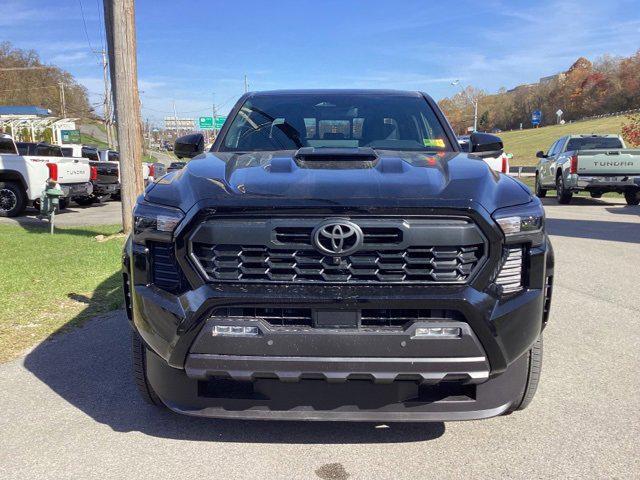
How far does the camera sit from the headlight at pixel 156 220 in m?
2.55

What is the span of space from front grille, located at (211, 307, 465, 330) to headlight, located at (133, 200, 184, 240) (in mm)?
425

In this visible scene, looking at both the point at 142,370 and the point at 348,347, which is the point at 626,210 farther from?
the point at 142,370

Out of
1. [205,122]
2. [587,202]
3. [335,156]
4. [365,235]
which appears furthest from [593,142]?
[205,122]

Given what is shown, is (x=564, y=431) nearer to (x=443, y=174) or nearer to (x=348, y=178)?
(x=443, y=174)

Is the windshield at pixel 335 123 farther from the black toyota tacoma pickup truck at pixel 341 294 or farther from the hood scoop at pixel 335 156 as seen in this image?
the black toyota tacoma pickup truck at pixel 341 294

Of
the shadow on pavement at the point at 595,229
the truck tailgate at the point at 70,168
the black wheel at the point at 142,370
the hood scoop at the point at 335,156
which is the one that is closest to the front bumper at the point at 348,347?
the black wheel at the point at 142,370

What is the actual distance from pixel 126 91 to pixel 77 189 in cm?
590

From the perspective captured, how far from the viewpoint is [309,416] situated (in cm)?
260

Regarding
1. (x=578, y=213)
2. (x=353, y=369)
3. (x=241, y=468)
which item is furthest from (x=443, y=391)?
(x=578, y=213)

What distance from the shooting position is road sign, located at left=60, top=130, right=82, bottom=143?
177 feet

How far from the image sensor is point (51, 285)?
6273mm

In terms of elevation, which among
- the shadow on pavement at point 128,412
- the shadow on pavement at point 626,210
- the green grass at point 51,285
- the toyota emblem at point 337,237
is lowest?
the shadow on pavement at point 626,210

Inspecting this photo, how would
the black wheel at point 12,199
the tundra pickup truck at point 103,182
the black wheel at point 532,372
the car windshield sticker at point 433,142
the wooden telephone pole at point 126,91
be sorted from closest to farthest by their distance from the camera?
the black wheel at point 532,372 < the car windshield sticker at point 433,142 < the wooden telephone pole at point 126,91 < the black wheel at point 12,199 < the tundra pickup truck at point 103,182

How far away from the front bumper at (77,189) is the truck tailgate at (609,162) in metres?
12.3
